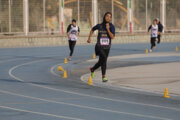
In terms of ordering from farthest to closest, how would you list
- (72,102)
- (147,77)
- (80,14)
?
(80,14) → (147,77) → (72,102)

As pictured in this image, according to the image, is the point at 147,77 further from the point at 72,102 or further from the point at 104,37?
the point at 72,102

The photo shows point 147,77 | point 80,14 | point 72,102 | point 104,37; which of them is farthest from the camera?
point 80,14

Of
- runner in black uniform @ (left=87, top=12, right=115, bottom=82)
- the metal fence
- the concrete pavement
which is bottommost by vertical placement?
the concrete pavement

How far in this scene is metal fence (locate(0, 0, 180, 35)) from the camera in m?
39.4

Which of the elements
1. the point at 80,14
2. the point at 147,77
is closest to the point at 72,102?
the point at 147,77

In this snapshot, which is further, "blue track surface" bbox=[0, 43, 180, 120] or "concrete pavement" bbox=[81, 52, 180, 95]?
"concrete pavement" bbox=[81, 52, 180, 95]

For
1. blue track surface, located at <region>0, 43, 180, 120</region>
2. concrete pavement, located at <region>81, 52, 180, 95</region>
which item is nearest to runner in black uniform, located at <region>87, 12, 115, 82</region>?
concrete pavement, located at <region>81, 52, 180, 95</region>

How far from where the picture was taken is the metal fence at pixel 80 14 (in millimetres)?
39438

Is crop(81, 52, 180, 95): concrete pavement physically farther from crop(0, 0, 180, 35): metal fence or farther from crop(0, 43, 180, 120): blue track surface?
crop(0, 0, 180, 35): metal fence

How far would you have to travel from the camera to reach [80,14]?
138 ft

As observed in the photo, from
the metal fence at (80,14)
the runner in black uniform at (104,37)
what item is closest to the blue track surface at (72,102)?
the runner in black uniform at (104,37)

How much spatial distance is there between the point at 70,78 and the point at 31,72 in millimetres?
2590

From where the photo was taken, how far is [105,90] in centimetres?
1507

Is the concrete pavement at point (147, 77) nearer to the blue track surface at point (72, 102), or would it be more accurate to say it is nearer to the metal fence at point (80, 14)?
the blue track surface at point (72, 102)
